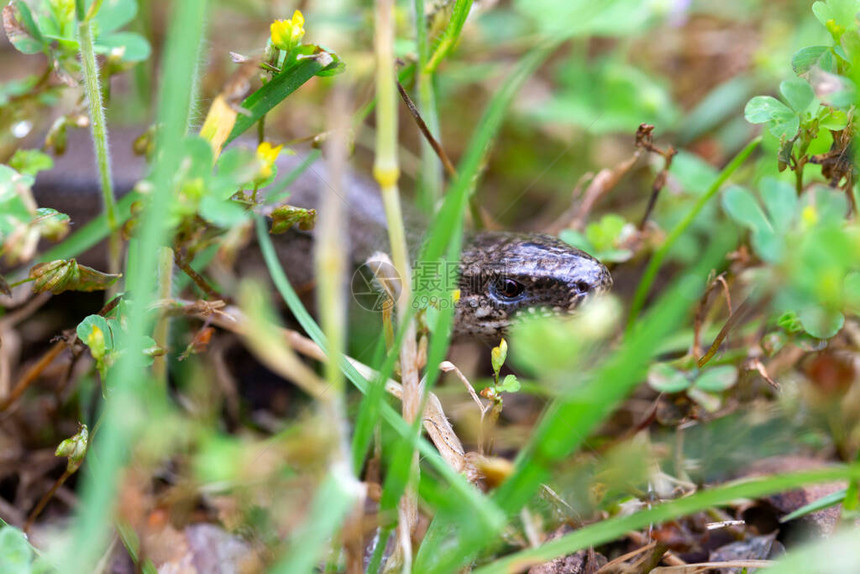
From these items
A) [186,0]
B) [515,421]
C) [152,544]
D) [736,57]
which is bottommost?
[515,421]

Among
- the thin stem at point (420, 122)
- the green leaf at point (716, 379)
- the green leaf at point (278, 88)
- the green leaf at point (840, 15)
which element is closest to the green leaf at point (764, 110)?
the green leaf at point (840, 15)

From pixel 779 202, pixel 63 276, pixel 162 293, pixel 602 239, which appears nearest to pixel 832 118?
pixel 779 202

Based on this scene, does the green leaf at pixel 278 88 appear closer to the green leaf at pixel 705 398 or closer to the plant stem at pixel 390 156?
the plant stem at pixel 390 156

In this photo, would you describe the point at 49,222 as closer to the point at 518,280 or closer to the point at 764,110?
the point at 518,280

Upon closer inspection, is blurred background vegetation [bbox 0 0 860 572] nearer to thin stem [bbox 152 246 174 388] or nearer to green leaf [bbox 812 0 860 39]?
green leaf [bbox 812 0 860 39]

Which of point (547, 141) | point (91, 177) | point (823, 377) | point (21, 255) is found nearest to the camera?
point (21, 255)

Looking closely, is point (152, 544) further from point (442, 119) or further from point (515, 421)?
point (442, 119)

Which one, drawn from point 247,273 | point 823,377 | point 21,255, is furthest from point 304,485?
point 247,273
